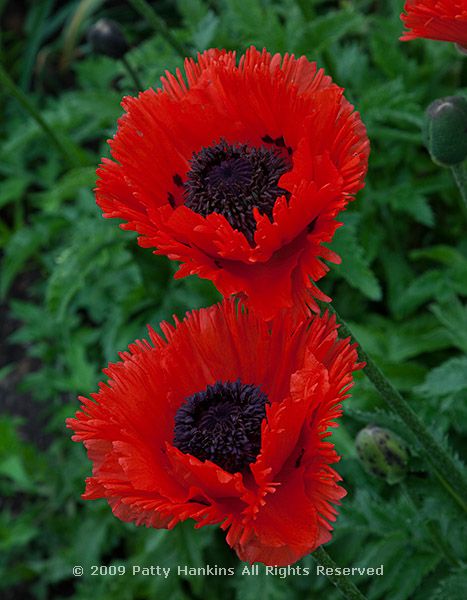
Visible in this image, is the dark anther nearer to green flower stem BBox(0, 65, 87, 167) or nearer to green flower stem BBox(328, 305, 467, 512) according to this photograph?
green flower stem BBox(328, 305, 467, 512)

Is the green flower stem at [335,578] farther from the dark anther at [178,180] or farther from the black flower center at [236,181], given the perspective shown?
the dark anther at [178,180]

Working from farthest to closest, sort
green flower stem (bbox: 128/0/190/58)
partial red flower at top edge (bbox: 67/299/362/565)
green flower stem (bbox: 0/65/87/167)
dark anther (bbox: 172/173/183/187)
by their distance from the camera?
green flower stem (bbox: 0/65/87/167) < green flower stem (bbox: 128/0/190/58) < dark anther (bbox: 172/173/183/187) < partial red flower at top edge (bbox: 67/299/362/565)

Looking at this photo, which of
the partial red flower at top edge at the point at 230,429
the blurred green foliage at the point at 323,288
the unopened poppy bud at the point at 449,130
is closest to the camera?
the partial red flower at top edge at the point at 230,429

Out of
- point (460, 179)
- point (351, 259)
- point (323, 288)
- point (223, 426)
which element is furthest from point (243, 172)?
point (323, 288)

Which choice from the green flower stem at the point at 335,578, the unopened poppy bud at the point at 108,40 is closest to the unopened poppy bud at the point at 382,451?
the green flower stem at the point at 335,578

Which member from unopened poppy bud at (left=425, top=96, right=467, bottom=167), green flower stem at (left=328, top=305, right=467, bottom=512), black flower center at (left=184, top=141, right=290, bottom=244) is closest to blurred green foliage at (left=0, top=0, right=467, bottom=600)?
green flower stem at (left=328, top=305, right=467, bottom=512)

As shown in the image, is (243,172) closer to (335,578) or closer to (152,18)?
(335,578)
